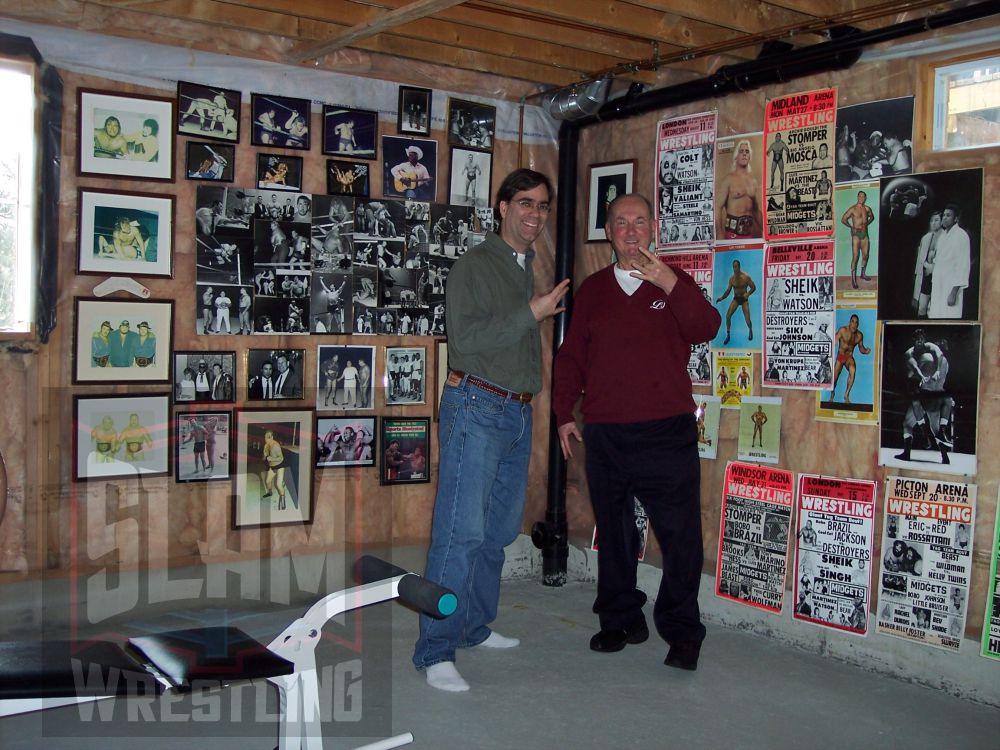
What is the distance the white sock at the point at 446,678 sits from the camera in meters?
3.06

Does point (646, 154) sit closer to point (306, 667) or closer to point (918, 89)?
point (918, 89)

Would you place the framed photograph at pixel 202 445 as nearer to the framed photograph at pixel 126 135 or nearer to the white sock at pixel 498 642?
the framed photograph at pixel 126 135

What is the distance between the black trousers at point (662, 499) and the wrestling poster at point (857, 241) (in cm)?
81

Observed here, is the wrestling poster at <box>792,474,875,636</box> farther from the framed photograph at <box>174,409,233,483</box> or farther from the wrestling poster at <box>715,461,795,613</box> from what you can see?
the framed photograph at <box>174,409,233,483</box>

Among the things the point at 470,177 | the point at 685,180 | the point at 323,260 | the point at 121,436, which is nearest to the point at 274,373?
the point at 323,260

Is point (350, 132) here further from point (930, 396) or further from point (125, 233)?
point (930, 396)

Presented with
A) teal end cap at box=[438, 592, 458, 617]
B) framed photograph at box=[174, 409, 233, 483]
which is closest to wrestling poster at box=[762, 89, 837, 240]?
teal end cap at box=[438, 592, 458, 617]

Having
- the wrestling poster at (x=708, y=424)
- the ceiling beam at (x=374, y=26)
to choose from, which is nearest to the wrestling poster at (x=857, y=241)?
the wrestling poster at (x=708, y=424)

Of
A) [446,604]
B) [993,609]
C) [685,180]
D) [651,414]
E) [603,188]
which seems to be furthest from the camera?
[603,188]

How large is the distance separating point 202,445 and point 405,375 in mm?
999

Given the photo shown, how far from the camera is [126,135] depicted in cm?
359

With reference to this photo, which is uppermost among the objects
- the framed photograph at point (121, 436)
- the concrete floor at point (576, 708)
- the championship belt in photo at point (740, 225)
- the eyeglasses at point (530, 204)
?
the championship belt in photo at point (740, 225)

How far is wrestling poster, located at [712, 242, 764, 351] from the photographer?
12.3 feet

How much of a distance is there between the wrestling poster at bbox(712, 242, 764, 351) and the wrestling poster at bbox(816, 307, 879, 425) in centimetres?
39
